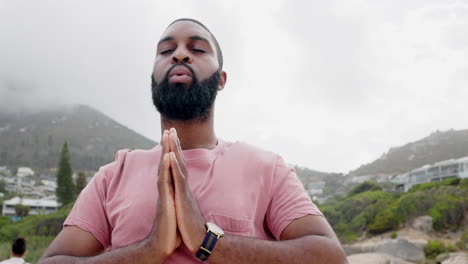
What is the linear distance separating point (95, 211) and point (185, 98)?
0.69 meters

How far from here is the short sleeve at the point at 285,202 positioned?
1.66 m

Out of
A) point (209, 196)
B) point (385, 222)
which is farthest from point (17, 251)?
point (385, 222)

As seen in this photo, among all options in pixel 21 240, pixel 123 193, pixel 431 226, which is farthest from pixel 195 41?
pixel 431 226

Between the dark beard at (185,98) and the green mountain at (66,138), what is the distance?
342ft

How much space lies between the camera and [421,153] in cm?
8088

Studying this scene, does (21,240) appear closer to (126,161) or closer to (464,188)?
(126,161)

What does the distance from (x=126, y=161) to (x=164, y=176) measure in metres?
0.55

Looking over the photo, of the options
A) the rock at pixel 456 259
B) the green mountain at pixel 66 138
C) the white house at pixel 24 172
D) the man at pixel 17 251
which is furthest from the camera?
the green mountain at pixel 66 138

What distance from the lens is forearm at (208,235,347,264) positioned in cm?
146

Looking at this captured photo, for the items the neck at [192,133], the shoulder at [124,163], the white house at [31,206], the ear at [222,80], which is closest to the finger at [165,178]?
the shoulder at [124,163]

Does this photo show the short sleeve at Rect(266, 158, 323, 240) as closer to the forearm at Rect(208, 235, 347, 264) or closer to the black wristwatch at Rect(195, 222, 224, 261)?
the forearm at Rect(208, 235, 347, 264)

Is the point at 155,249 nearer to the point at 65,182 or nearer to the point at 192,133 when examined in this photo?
the point at 192,133

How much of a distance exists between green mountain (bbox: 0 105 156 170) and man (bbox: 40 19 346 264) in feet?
342

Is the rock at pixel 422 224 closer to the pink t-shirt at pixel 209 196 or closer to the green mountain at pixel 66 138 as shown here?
the pink t-shirt at pixel 209 196
